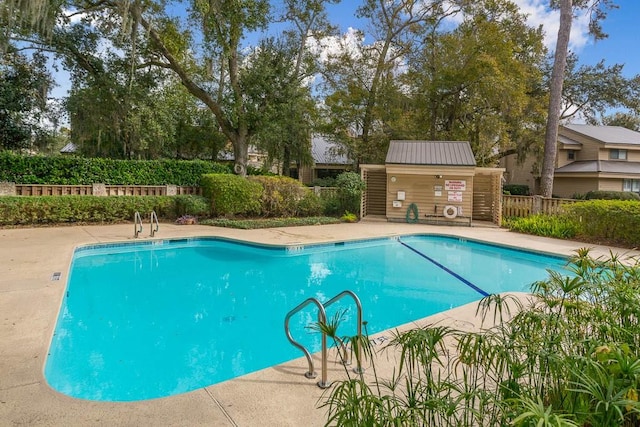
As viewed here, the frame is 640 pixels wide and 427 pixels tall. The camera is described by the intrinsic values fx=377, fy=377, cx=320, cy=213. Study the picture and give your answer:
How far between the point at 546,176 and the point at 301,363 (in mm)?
14208

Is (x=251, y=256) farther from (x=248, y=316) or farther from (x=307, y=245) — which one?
(x=248, y=316)

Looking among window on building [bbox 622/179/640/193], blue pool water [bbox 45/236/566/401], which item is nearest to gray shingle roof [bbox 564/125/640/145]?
window on building [bbox 622/179/640/193]

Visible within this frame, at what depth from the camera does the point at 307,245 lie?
375 inches

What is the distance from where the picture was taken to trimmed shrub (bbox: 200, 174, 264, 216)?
1281 centimetres

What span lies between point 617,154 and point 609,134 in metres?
1.79

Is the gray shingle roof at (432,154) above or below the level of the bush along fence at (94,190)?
above

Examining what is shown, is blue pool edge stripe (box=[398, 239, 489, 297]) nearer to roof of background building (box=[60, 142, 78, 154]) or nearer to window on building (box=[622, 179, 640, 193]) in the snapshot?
window on building (box=[622, 179, 640, 193])

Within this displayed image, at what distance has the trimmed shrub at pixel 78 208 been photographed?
10305mm

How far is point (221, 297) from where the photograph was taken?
6.04 metres

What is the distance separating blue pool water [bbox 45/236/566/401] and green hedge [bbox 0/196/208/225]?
339cm

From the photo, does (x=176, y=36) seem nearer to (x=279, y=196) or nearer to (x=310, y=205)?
(x=279, y=196)

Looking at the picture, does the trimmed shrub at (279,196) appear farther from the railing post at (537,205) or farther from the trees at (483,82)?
the trees at (483,82)

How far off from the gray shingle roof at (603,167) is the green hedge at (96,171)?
18606mm

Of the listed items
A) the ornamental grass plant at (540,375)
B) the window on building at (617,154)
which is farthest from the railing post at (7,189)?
the window on building at (617,154)
